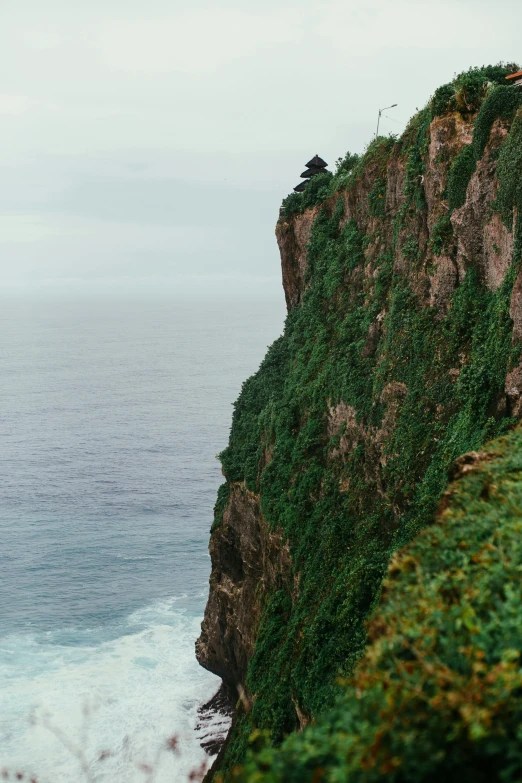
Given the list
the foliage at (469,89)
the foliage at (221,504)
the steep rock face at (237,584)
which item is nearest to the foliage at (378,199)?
the foliage at (469,89)

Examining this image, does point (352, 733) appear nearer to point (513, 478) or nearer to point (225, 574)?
point (513, 478)

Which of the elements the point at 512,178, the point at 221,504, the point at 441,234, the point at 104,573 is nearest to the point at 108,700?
the point at 221,504

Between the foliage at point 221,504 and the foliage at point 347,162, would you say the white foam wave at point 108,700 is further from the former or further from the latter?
the foliage at point 347,162

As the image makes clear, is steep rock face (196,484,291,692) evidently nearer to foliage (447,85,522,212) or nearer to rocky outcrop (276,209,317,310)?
rocky outcrop (276,209,317,310)

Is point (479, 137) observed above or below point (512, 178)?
above

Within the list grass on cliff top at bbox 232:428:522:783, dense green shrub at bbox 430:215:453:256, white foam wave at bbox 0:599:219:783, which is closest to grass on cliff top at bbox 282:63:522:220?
dense green shrub at bbox 430:215:453:256

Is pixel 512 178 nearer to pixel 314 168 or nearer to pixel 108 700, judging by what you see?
pixel 314 168
